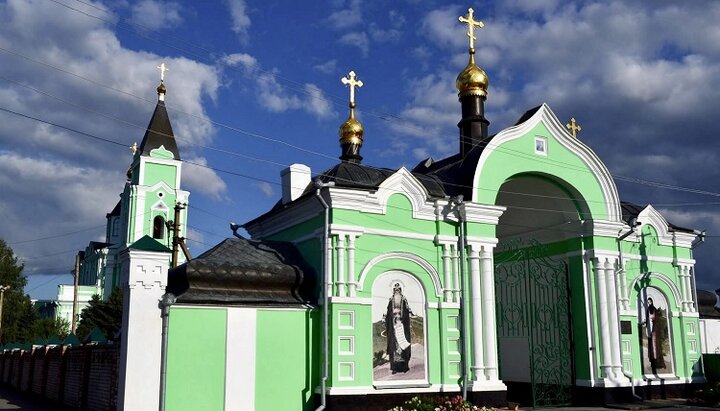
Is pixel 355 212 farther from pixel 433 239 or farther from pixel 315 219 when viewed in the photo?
pixel 433 239

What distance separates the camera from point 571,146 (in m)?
15.8

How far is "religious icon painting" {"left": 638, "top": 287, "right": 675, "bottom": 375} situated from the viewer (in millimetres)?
16141

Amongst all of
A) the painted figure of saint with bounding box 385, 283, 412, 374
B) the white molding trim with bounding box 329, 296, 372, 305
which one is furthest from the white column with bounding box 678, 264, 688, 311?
the white molding trim with bounding box 329, 296, 372, 305

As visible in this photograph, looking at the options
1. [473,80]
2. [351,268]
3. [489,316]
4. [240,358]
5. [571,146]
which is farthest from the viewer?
[473,80]

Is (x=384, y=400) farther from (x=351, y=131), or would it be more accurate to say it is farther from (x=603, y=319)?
(x=351, y=131)

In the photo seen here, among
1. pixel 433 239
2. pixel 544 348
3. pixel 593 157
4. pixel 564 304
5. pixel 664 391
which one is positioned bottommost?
pixel 664 391

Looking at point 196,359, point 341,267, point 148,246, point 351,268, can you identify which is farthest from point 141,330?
point 351,268

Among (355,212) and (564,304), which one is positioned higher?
(355,212)

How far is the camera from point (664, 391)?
52.6 feet

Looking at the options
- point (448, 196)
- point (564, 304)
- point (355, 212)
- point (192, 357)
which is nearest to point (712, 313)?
point (564, 304)

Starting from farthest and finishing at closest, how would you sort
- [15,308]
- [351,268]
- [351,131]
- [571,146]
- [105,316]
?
[15,308]
[105,316]
[351,131]
[571,146]
[351,268]

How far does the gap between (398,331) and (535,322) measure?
5.02 meters

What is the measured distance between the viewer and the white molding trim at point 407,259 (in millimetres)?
12766

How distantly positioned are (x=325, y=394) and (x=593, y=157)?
840 cm
